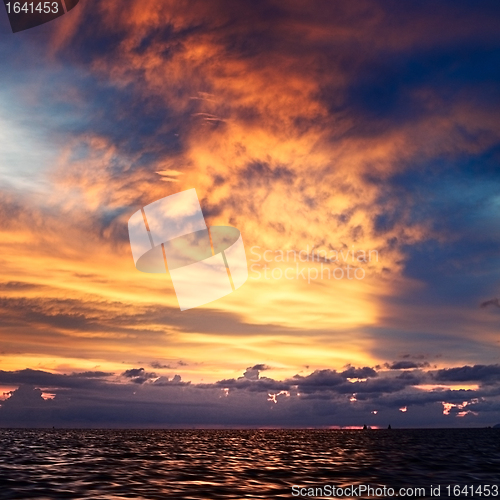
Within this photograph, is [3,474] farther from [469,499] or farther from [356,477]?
[469,499]

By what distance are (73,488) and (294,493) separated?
15.8m

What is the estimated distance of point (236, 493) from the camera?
116 feet

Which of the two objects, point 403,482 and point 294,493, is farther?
point 403,482

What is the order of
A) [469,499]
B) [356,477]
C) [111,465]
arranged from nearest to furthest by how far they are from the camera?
[469,499] → [356,477] → [111,465]

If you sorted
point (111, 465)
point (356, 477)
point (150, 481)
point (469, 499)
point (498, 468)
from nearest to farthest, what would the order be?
point (469, 499) → point (150, 481) → point (356, 477) → point (111, 465) → point (498, 468)

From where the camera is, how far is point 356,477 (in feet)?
151

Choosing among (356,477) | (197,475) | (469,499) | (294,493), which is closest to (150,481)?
(197,475)

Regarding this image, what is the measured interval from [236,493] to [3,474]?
72.5 ft

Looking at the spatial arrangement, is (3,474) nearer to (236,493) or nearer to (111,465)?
(111,465)

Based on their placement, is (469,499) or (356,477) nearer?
(469,499)

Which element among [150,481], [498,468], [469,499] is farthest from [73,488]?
[498,468]

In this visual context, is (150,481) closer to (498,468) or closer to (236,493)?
(236,493)

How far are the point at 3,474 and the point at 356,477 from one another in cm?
3132

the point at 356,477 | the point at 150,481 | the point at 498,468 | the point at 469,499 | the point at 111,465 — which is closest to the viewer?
the point at 469,499
